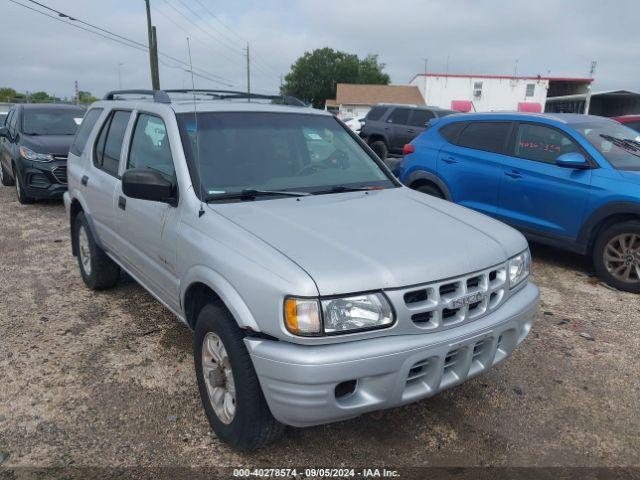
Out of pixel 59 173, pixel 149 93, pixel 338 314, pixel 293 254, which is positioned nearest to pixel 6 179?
pixel 59 173

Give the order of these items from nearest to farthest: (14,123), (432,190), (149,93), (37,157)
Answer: (149,93) → (432,190) → (37,157) → (14,123)

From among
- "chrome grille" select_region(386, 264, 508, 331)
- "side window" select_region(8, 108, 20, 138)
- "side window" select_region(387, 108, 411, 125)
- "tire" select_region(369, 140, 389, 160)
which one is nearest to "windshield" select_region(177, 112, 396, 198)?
"chrome grille" select_region(386, 264, 508, 331)

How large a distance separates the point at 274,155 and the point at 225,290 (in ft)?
4.16

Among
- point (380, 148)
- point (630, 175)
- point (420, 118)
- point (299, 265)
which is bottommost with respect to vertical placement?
point (380, 148)

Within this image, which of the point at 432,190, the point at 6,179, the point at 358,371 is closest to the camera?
the point at 358,371

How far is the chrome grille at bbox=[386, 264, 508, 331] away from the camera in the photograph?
7.48ft

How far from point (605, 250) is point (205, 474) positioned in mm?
4486

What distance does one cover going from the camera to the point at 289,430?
288 centimetres

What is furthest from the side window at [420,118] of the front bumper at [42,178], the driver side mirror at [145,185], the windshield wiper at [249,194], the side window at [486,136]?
the driver side mirror at [145,185]

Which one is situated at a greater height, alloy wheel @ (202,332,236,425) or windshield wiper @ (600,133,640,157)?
windshield wiper @ (600,133,640,157)

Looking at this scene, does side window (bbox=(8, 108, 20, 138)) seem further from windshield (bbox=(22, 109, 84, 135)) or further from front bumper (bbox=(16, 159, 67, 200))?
front bumper (bbox=(16, 159, 67, 200))

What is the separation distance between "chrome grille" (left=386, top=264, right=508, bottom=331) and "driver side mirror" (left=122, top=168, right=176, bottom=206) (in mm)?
1449

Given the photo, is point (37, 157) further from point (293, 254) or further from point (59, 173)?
point (293, 254)

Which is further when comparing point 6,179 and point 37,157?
point 6,179
